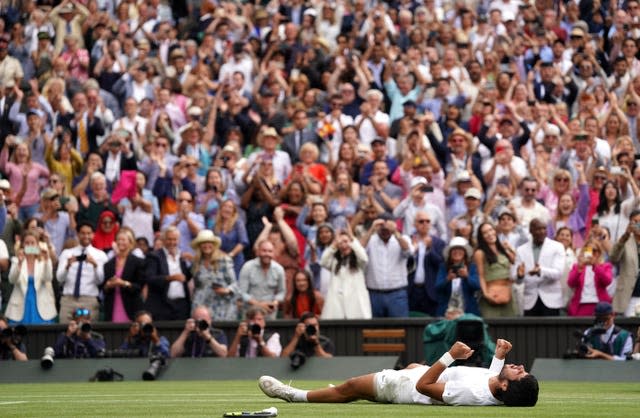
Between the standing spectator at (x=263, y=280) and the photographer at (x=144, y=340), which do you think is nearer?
the photographer at (x=144, y=340)

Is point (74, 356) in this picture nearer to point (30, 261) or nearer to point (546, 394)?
point (30, 261)

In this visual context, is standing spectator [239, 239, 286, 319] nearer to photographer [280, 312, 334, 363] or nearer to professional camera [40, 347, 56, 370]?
photographer [280, 312, 334, 363]

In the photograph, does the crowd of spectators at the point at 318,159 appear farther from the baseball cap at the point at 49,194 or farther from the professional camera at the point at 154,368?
the professional camera at the point at 154,368

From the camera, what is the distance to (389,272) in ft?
74.7

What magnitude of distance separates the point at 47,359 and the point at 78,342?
0.60m

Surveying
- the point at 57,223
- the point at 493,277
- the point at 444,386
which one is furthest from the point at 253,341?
the point at 444,386

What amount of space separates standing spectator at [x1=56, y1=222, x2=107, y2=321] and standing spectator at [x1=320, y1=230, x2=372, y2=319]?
3.35 metres

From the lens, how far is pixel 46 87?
96.2 ft

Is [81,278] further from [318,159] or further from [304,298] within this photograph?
[318,159]

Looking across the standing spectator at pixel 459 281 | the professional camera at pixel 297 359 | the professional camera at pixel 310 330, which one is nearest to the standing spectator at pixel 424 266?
the standing spectator at pixel 459 281

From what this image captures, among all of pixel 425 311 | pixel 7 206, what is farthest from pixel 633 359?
pixel 7 206

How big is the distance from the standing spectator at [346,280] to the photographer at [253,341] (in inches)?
41.4

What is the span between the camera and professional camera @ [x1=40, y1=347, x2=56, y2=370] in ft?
70.5

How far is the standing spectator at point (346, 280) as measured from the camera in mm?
22516
